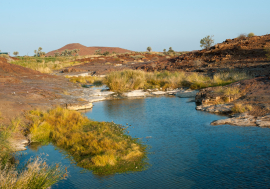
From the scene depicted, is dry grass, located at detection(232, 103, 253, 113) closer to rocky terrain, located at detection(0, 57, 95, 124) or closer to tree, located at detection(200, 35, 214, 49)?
rocky terrain, located at detection(0, 57, 95, 124)

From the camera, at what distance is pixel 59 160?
6.80m

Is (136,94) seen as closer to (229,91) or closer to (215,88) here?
(215,88)

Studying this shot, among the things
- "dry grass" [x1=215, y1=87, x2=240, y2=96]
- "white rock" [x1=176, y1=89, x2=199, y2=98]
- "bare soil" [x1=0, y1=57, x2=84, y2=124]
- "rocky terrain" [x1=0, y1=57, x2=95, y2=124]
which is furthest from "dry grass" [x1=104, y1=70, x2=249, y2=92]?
"bare soil" [x1=0, y1=57, x2=84, y2=124]

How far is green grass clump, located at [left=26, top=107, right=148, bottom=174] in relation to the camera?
20.8 feet

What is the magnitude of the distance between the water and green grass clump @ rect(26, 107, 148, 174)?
0.32 m

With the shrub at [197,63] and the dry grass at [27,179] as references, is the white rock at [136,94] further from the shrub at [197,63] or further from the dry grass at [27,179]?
the dry grass at [27,179]

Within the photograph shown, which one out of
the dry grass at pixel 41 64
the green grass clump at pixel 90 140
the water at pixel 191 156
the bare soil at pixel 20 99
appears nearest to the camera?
the water at pixel 191 156

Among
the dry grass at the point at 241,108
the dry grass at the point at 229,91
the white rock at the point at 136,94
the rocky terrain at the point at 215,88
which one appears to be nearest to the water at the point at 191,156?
the dry grass at the point at 241,108

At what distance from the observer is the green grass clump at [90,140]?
6352 mm

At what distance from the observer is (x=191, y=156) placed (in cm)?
675

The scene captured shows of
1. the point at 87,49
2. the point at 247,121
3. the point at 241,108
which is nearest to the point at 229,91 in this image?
the point at 241,108

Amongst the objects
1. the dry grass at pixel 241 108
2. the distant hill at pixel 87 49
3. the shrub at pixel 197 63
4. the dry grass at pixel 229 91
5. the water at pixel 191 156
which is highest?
the distant hill at pixel 87 49

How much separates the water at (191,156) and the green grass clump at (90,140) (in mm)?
318

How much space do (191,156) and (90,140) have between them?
2.96 meters
